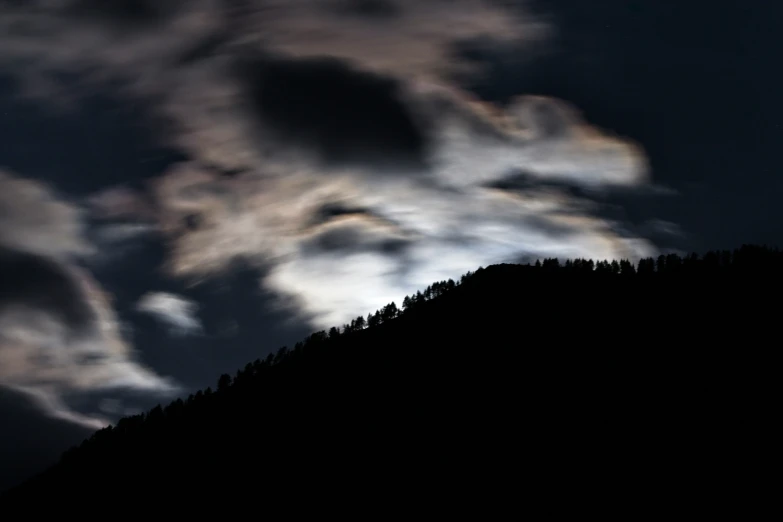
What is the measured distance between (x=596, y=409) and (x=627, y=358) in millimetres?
22629

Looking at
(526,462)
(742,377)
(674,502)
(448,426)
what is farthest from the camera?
(448,426)

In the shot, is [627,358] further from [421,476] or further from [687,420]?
[421,476]

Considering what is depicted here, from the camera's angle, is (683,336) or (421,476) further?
(683,336)

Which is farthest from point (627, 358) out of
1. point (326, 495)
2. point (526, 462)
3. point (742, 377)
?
point (326, 495)

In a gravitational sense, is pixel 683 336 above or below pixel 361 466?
above

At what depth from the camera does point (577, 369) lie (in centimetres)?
19125

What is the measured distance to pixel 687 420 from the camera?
16562 centimetres

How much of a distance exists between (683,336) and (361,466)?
292ft

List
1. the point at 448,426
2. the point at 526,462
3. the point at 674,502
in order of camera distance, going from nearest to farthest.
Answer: the point at 674,502 < the point at 526,462 < the point at 448,426

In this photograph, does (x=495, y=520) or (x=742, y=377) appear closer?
(x=495, y=520)

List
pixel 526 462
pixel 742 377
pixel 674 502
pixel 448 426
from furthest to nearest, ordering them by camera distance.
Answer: pixel 448 426, pixel 742 377, pixel 526 462, pixel 674 502

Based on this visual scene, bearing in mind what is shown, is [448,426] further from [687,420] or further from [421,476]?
[687,420]

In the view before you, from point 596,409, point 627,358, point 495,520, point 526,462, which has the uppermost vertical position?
point 627,358

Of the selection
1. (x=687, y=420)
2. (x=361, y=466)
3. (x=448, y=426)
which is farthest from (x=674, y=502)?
(x=361, y=466)
